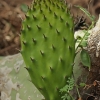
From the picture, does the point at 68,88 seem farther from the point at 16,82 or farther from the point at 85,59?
the point at 16,82

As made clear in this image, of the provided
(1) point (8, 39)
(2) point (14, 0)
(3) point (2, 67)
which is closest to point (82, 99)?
(3) point (2, 67)

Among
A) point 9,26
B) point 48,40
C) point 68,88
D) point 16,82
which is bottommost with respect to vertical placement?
point 68,88

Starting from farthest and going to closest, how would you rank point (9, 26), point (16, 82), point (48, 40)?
1. point (9, 26)
2. point (16, 82)
3. point (48, 40)

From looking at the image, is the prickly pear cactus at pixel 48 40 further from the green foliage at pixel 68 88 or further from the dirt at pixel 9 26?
the dirt at pixel 9 26

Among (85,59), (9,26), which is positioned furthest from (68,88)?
(9,26)

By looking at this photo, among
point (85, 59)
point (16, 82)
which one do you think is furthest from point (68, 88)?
point (16, 82)

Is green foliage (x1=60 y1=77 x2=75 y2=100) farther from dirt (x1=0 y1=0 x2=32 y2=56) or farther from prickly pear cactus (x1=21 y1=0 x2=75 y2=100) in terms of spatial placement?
dirt (x1=0 y1=0 x2=32 y2=56)

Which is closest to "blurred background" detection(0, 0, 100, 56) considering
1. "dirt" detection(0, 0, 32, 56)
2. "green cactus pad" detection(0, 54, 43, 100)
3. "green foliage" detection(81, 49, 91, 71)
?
"dirt" detection(0, 0, 32, 56)

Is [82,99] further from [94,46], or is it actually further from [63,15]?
[63,15]

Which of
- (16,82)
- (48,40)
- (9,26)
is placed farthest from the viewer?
(9,26)

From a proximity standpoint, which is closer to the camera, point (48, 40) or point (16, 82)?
point (48, 40)

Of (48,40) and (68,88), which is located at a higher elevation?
(48,40)
